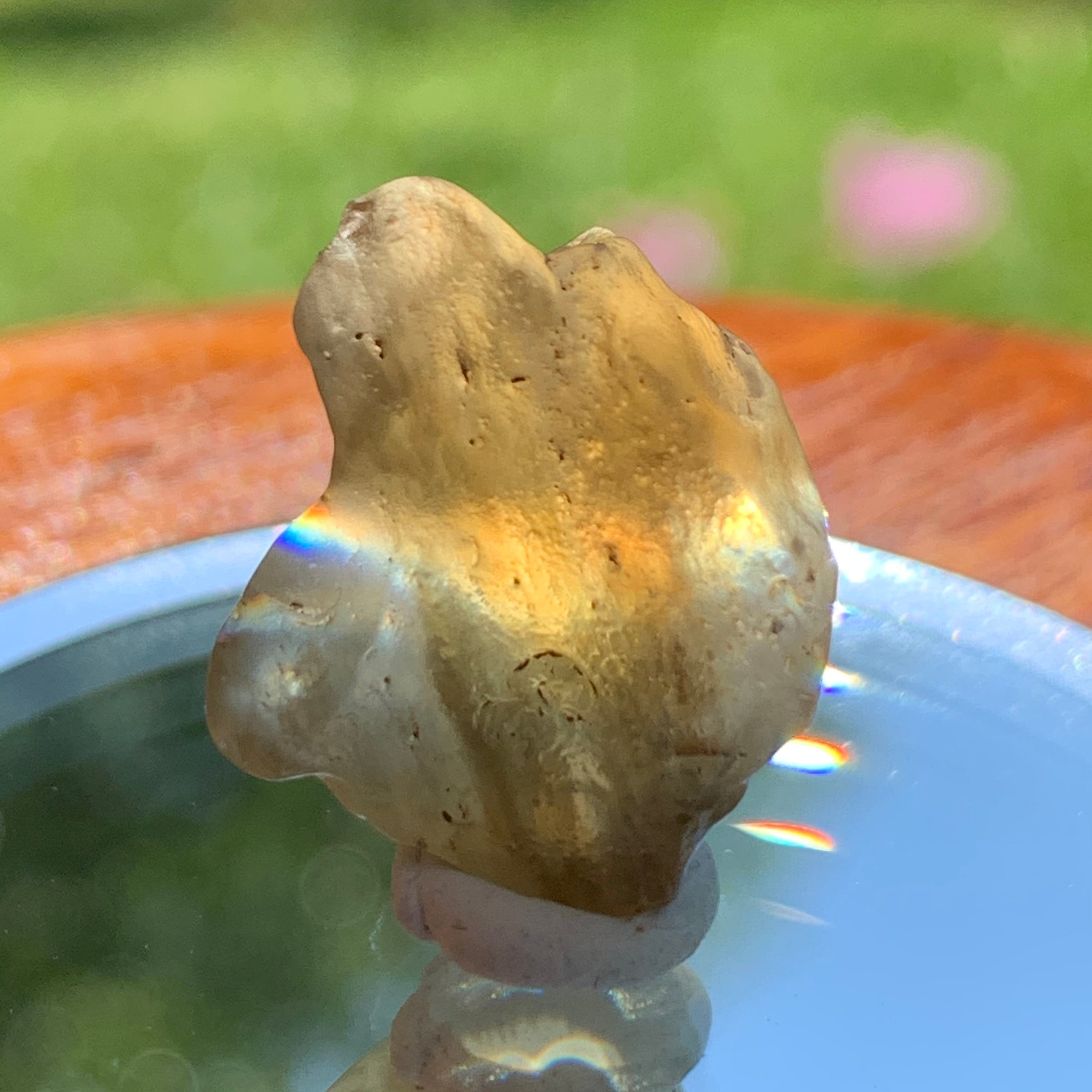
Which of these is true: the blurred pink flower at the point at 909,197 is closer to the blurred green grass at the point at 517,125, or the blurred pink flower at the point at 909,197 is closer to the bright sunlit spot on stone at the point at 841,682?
the blurred green grass at the point at 517,125

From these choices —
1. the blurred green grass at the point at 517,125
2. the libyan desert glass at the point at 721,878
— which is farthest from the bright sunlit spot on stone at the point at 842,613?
the blurred green grass at the point at 517,125

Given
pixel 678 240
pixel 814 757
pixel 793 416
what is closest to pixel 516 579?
pixel 814 757

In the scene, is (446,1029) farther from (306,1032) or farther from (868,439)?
(868,439)

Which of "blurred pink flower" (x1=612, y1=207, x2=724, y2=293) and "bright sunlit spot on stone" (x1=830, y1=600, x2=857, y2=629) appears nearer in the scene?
"bright sunlit spot on stone" (x1=830, y1=600, x2=857, y2=629)

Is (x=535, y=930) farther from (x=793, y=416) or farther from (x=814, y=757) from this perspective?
(x=793, y=416)

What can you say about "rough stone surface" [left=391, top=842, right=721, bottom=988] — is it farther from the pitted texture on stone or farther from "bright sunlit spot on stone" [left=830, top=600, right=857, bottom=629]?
"bright sunlit spot on stone" [left=830, top=600, right=857, bottom=629]

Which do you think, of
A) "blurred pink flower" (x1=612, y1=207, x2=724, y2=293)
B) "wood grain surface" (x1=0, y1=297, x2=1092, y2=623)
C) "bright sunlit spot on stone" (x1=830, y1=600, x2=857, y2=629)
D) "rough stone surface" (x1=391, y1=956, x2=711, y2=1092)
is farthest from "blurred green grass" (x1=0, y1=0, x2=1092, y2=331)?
"rough stone surface" (x1=391, y1=956, x2=711, y2=1092)

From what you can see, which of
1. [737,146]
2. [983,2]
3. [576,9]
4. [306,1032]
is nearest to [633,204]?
[737,146]
